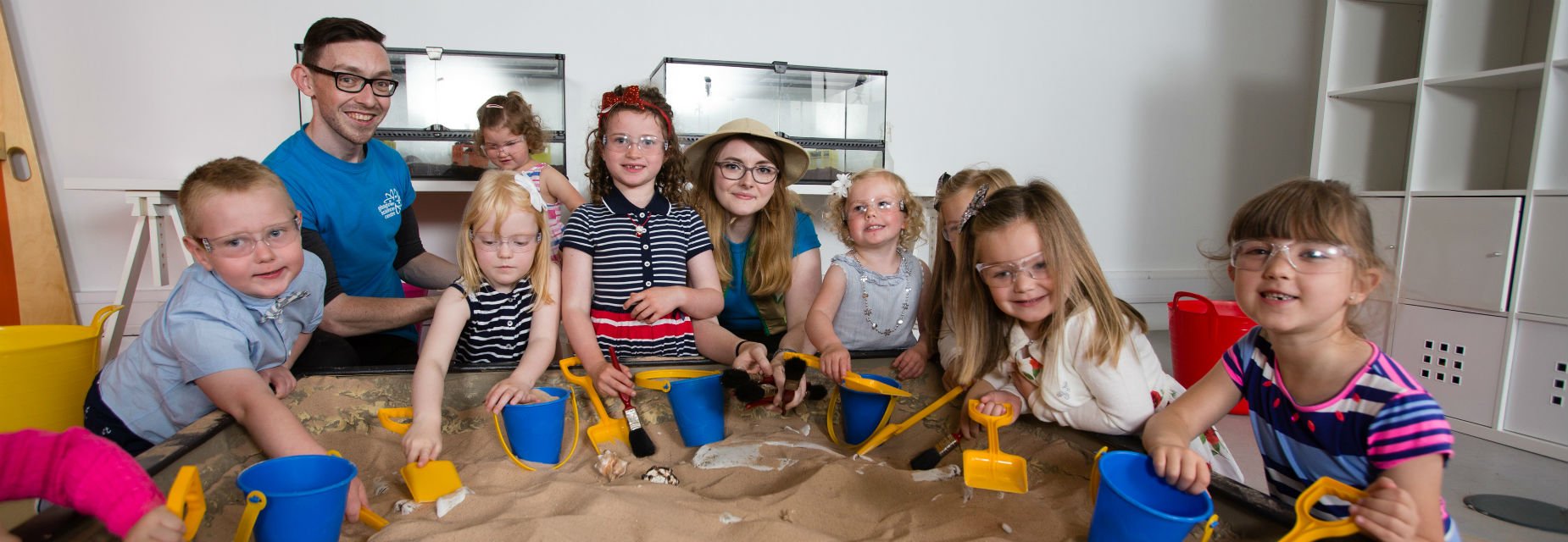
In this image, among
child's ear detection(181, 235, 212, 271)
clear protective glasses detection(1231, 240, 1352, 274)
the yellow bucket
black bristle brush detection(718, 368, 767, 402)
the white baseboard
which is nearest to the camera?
clear protective glasses detection(1231, 240, 1352, 274)

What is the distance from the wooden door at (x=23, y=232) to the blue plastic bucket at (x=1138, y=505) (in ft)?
12.9

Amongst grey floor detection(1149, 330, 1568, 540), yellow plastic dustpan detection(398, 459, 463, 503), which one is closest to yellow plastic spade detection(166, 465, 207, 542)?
yellow plastic dustpan detection(398, 459, 463, 503)

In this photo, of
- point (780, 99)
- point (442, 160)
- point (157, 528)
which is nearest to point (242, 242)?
point (157, 528)

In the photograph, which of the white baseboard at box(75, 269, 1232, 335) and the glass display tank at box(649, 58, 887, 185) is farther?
the white baseboard at box(75, 269, 1232, 335)

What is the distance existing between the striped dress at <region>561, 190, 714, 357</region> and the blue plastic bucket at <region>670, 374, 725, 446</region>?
0.34 metres

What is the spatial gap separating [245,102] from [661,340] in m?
2.40

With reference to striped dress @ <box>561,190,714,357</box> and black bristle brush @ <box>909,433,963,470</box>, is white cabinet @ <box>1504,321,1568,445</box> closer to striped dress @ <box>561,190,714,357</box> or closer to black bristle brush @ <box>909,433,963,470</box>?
black bristle brush @ <box>909,433,963,470</box>

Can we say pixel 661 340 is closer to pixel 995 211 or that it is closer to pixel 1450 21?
pixel 995 211

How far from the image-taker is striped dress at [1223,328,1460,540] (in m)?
0.99

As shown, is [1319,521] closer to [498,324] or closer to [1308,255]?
[1308,255]

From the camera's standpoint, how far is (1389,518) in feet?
3.01

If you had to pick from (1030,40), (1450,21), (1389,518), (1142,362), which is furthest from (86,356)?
(1450,21)

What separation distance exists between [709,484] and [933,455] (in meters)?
0.45

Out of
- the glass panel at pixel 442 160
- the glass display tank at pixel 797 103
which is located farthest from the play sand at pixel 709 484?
the glass display tank at pixel 797 103
